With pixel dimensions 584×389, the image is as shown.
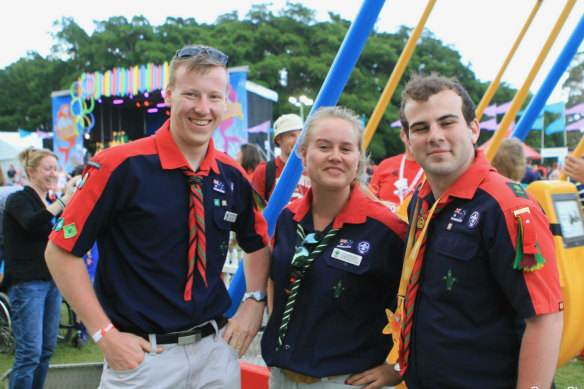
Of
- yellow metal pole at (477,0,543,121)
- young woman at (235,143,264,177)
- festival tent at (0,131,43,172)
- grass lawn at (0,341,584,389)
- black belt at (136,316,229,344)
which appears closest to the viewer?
black belt at (136,316,229,344)

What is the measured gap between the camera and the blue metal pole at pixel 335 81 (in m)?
2.53

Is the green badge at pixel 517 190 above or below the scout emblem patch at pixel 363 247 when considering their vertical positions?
above

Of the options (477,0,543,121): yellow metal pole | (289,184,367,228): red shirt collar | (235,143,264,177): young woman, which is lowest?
(235,143,264,177): young woman

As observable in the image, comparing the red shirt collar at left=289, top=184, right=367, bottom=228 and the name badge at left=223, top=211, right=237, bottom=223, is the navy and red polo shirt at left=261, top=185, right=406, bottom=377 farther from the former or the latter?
the name badge at left=223, top=211, right=237, bottom=223

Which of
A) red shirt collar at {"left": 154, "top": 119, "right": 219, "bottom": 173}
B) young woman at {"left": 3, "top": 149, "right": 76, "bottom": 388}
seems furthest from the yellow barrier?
young woman at {"left": 3, "top": 149, "right": 76, "bottom": 388}

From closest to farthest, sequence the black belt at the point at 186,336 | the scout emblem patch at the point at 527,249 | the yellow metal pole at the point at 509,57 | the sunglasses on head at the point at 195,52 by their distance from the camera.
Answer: the scout emblem patch at the point at 527,249 → the black belt at the point at 186,336 → the sunglasses on head at the point at 195,52 → the yellow metal pole at the point at 509,57

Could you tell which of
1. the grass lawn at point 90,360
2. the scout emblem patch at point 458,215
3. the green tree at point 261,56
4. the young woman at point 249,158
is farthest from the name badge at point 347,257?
the green tree at point 261,56

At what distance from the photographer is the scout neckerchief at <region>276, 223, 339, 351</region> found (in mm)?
1990

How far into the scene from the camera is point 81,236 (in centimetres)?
174

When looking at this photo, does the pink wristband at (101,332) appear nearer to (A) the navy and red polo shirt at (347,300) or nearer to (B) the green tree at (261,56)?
(A) the navy and red polo shirt at (347,300)

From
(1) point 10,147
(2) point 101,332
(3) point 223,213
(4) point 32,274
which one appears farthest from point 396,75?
(1) point 10,147

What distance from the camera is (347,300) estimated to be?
6.44 feet

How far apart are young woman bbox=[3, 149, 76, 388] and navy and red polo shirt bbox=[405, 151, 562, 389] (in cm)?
327

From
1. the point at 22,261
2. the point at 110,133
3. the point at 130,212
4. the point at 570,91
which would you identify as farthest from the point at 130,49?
the point at 570,91
